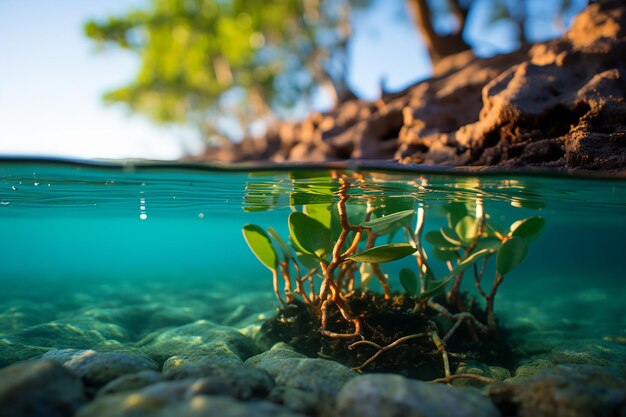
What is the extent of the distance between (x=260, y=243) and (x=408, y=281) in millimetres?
1990

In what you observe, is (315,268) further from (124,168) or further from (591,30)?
(591,30)

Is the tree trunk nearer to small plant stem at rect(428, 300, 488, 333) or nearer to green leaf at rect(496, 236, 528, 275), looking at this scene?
green leaf at rect(496, 236, 528, 275)

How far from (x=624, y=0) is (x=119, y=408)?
8.97 meters

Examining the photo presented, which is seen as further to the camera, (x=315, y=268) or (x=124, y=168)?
Answer: (x=124, y=168)

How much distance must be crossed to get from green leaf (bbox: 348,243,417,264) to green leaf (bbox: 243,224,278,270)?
1480mm

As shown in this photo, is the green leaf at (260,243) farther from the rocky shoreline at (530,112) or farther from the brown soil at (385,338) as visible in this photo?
the rocky shoreline at (530,112)

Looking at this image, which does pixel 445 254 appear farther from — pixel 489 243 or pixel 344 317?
pixel 344 317

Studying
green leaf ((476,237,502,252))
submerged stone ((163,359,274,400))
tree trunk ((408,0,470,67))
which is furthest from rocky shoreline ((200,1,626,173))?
submerged stone ((163,359,274,400))

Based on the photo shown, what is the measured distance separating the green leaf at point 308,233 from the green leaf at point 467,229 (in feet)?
→ 6.99

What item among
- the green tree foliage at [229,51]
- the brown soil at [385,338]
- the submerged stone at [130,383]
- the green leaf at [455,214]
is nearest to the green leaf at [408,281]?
the brown soil at [385,338]

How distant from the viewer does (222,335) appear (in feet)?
18.0

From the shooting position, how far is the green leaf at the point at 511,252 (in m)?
4.87

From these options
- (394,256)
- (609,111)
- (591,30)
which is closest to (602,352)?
(609,111)

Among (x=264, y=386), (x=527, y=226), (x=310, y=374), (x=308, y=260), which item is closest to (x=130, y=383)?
(x=264, y=386)
